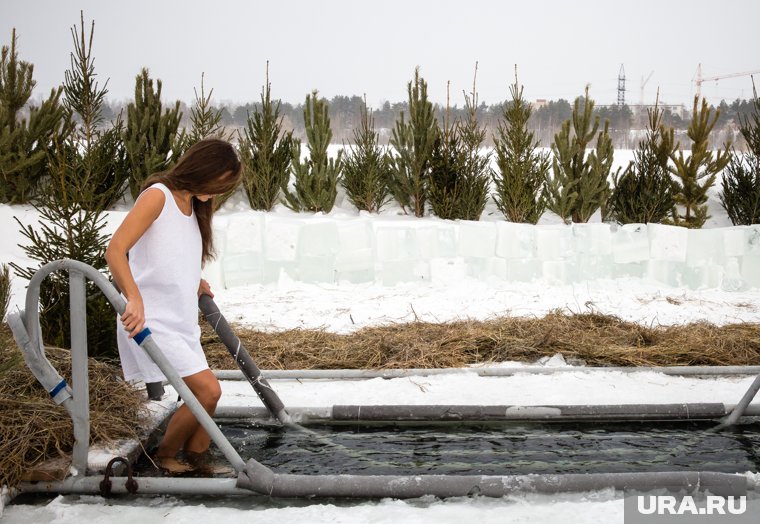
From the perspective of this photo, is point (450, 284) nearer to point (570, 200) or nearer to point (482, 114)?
point (570, 200)

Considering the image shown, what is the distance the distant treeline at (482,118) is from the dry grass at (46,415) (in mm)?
6056

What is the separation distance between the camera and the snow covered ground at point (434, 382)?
2.62 meters

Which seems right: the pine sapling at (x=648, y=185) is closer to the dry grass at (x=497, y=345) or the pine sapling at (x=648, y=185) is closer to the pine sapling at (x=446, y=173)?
the pine sapling at (x=446, y=173)

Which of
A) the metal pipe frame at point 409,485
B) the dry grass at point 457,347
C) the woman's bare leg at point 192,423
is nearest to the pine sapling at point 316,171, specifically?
the dry grass at point 457,347

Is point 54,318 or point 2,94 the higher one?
point 2,94

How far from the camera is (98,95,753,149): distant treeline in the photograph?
10930mm

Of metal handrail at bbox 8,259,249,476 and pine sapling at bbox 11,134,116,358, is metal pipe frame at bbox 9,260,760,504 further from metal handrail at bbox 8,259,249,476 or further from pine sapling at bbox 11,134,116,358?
pine sapling at bbox 11,134,116,358

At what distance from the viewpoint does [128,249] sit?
2750 mm

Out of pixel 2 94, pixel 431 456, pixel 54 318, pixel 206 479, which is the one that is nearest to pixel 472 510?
pixel 431 456

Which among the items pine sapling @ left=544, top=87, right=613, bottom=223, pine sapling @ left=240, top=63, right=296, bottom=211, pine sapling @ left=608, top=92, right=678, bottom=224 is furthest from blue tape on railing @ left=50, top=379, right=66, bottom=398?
pine sapling @ left=608, top=92, right=678, bottom=224

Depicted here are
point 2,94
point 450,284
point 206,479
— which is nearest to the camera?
point 206,479

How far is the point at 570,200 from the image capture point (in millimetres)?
10203

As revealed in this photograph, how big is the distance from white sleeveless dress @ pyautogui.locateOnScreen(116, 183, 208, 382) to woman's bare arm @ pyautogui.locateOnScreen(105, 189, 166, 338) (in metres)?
0.06

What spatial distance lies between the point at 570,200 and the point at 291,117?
4678mm
